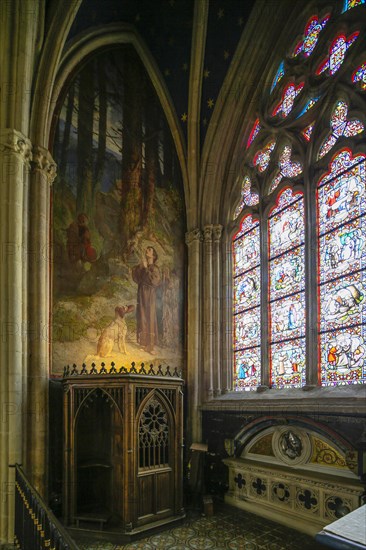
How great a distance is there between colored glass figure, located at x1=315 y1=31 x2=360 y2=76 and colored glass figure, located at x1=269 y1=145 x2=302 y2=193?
1573 mm

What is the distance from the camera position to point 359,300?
6.78 metres

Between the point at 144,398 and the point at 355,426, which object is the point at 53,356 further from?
the point at 355,426

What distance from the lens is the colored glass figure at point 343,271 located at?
22.1ft

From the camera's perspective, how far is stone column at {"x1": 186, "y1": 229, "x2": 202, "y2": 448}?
948cm

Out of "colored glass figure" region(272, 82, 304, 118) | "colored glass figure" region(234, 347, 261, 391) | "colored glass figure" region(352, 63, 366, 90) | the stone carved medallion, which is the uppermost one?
"colored glass figure" region(272, 82, 304, 118)

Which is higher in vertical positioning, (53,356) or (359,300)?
(359,300)

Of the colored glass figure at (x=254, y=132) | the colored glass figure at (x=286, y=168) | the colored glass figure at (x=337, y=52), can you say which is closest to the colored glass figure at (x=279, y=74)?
the colored glass figure at (x=254, y=132)

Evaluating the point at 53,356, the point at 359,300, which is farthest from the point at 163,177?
the point at 359,300

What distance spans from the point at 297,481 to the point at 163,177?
23.6ft

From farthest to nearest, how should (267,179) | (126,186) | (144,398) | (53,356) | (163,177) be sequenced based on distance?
1. (163,177)
2. (126,186)
3. (267,179)
4. (53,356)
5. (144,398)

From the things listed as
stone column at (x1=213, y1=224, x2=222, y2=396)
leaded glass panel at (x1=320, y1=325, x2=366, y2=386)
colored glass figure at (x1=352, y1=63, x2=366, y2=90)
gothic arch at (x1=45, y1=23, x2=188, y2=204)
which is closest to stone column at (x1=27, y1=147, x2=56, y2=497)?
gothic arch at (x1=45, y1=23, x2=188, y2=204)

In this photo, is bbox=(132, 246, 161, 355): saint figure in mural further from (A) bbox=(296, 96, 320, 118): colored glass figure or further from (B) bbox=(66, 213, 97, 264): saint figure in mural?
(A) bbox=(296, 96, 320, 118): colored glass figure

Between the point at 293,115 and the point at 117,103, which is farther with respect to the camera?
the point at 117,103

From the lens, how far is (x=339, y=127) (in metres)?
7.72
